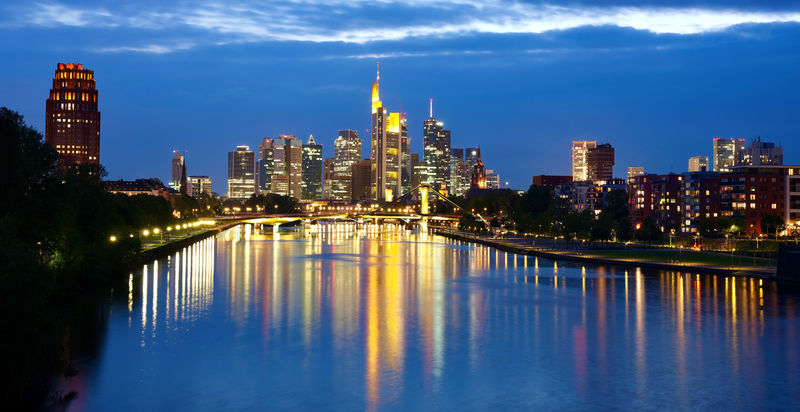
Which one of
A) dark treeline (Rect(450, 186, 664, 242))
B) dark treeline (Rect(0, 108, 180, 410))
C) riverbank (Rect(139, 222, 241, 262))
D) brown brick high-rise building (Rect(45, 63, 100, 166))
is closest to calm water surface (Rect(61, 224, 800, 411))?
dark treeline (Rect(0, 108, 180, 410))

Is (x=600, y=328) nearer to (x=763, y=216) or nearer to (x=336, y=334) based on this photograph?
(x=336, y=334)

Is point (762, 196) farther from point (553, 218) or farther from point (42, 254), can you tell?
point (42, 254)

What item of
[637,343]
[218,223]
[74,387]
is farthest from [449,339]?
[218,223]

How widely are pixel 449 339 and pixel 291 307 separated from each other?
10.7m

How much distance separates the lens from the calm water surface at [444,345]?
21781 mm

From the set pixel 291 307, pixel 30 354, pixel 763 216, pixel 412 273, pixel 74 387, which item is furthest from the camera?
pixel 763 216

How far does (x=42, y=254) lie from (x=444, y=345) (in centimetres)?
1832

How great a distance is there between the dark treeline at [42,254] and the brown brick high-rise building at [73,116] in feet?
416

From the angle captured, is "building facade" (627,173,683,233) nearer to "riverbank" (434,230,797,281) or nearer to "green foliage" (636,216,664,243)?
"green foliage" (636,216,664,243)

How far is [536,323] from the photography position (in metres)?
34.4

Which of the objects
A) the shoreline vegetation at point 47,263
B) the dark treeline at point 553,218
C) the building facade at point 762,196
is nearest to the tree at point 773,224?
Answer: the building facade at point 762,196

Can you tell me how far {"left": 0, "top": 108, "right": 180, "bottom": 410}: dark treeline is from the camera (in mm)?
18969

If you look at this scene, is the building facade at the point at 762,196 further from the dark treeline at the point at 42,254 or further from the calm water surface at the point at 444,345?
the dark treeline at the point at 42,254

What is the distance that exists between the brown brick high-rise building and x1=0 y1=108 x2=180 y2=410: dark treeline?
12676 centimetres
